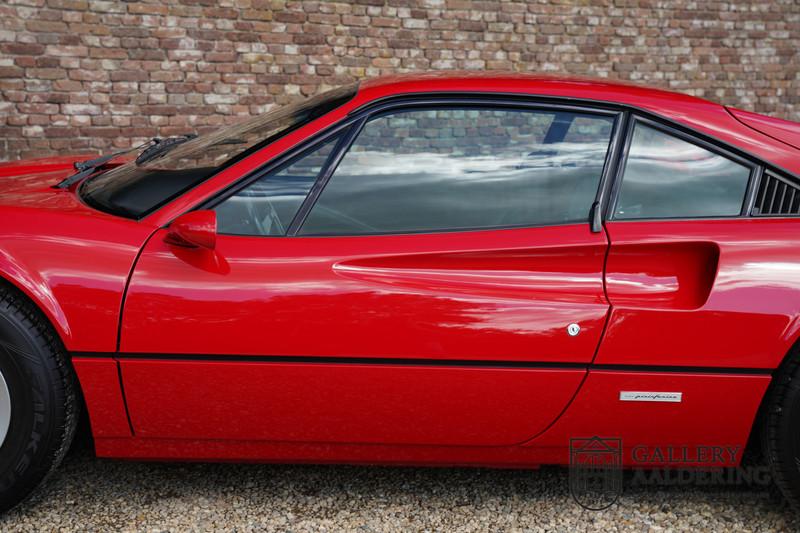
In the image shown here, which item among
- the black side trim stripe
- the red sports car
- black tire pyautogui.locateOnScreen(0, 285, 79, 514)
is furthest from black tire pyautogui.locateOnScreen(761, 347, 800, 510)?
black tire pyautogui.locateOnScreen(0, 285, 79, 514)

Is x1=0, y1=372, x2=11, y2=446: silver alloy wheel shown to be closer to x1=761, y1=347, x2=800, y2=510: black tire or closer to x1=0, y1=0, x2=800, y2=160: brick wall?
x1=761, y1=347, x2=800, y2=510: black tire

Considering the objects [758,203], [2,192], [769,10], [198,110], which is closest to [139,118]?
[198,110]

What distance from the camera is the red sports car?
82.9 inches

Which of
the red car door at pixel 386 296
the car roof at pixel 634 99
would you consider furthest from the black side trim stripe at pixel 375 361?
the car roof at pixel 634 99

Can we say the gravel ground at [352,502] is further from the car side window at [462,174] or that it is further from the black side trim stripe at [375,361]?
the car side window at [462,174]

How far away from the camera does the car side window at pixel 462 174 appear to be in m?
2.22

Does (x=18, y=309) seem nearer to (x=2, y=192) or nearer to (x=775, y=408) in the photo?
(x=2, y=192)

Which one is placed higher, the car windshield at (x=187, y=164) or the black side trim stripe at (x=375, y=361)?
the car windshield at (x=187, y=164)

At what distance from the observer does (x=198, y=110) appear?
7.05 meters

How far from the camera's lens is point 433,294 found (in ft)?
6.95

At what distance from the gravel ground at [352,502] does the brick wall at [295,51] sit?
488 cm

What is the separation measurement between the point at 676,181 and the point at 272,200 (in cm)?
117

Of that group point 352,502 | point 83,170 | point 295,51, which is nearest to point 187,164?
point 83,170

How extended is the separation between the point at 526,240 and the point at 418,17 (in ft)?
18.7
